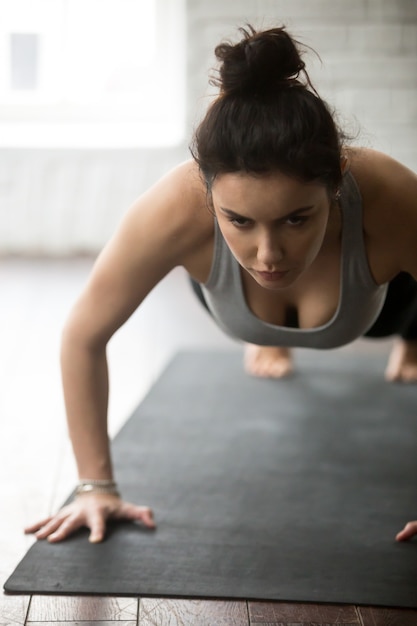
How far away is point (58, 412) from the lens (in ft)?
6.57

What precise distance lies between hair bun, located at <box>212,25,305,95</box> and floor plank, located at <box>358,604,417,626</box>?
0.70m

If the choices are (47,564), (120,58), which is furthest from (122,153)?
(47,564)

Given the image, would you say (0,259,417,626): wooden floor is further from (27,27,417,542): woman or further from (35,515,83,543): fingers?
(27,27,417,542): woman

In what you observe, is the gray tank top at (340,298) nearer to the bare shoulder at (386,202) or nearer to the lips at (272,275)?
the bare shoulder at (386,202)

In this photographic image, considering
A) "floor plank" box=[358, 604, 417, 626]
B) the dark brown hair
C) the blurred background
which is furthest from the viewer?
the blurred background

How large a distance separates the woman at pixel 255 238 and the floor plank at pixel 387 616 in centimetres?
21

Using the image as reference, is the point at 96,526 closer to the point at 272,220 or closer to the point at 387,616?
the point at 387,616

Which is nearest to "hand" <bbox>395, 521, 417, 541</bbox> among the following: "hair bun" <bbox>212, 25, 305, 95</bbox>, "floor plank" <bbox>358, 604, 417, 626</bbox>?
"floor plank" <bbox>358, 604, 417, 626</bbox>

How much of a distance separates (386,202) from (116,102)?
8.71 feet

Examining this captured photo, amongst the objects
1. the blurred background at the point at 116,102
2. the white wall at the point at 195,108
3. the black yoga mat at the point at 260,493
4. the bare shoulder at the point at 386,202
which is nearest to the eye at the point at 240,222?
the bare shoulder at the point at 386,202

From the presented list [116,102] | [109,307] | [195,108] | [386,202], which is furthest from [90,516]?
[116,102]

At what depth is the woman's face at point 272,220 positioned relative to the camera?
3.59 ft

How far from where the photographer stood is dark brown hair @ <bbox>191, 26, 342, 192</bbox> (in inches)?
42.1

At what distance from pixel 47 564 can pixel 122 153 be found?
8.09 feet
